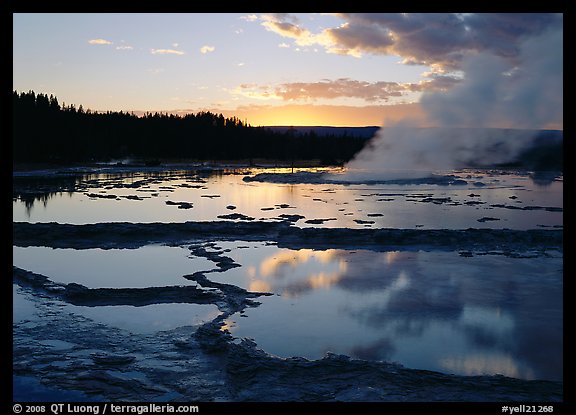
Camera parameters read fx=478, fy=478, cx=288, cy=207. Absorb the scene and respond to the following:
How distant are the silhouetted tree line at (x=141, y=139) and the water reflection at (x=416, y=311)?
5601 cm

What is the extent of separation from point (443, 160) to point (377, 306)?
5766 cm

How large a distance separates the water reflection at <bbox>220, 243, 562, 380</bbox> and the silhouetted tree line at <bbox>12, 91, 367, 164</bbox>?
56.0m

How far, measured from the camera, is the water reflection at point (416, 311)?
623 centimetres

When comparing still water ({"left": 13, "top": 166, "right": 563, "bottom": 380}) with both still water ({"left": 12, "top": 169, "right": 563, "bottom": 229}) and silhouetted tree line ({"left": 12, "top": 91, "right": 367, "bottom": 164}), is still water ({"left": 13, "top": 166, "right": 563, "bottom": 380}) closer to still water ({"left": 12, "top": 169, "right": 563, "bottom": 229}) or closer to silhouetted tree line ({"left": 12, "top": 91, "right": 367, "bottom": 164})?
still water ({"left": 12, "top": 169, "right": 563, "bottom": 229})

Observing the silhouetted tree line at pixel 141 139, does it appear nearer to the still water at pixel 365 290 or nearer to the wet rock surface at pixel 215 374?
the still water at pixel 365 290

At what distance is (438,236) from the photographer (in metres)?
14.1

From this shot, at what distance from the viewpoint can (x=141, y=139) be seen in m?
87.3

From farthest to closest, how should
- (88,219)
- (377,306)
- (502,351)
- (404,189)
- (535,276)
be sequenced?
(404,189) < (88,219) < (535,276) < (377,306) < (502,351)

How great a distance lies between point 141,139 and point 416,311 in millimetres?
85701

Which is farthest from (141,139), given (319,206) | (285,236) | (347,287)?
(347,287)

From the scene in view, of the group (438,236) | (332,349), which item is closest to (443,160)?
(438,236)
